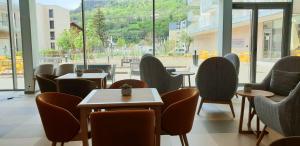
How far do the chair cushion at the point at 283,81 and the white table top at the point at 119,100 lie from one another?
242 cm

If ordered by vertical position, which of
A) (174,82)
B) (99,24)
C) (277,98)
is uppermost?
(99,24)

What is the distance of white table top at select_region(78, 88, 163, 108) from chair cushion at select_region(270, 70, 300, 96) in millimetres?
2424

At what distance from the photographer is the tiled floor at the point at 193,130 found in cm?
356

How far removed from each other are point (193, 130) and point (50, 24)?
5.42 metres

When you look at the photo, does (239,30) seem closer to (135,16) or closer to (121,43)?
(135,16)

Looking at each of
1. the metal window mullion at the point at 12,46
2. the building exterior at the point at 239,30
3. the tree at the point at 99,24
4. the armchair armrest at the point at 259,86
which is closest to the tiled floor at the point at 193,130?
the armchair armrest at the point at 259,86

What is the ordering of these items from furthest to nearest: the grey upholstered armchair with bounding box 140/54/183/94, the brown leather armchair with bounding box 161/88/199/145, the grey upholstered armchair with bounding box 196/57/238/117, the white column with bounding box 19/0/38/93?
the white column with bounding box 19/0/38/93
the grey upholstered armchair with bounding box 140/54/183/94
the grey upholstered armchair with bounding box 196/57/238/117
the brown leather armchair with bounding box 161/88/199/145

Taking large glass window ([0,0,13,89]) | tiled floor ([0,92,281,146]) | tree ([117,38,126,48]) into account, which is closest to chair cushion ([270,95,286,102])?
tiled floor ([0,92,281,146])

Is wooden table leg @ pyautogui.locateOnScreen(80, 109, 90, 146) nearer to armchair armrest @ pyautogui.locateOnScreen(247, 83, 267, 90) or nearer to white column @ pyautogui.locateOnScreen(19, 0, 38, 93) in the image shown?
armchair armrest @ pyautogui.locateOnScreen(247, 83, 267, 90)

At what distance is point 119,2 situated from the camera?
7531 mm

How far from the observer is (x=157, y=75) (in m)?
5.36

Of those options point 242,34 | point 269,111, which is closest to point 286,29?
point 242,34

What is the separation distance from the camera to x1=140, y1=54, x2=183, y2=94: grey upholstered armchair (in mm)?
5316

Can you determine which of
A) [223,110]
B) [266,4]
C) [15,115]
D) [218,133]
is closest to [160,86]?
[223,110]
